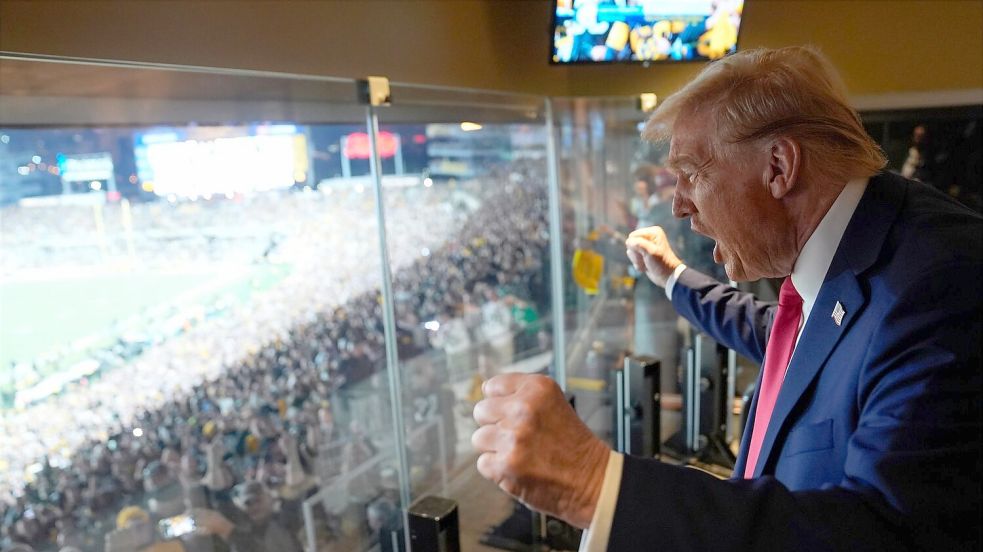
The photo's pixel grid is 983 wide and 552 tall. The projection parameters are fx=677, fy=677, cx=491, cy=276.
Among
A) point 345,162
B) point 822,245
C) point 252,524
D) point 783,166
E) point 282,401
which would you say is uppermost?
point 345,162

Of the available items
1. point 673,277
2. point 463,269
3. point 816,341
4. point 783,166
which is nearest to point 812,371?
point 816,341

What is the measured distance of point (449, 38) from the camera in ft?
10.1

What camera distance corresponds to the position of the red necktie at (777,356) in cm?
125

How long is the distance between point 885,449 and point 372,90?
2.09m

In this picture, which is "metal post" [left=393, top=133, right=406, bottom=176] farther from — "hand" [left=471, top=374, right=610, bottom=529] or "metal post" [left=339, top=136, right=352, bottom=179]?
"hand" [left=471, top=374, right=610, bottom=529]

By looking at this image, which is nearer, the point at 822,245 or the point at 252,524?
the point at 822,245

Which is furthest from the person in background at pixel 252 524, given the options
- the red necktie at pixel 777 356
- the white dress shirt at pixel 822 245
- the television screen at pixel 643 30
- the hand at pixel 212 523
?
the television screen at pixel 643 30

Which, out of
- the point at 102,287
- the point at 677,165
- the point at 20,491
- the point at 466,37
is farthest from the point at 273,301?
the point at 677,165

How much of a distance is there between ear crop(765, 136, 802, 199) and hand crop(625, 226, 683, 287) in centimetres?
78

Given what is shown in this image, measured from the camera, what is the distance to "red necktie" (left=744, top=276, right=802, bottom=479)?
4.09ft

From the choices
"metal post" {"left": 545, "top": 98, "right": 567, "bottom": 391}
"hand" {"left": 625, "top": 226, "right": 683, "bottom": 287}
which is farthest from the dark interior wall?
"hand" {"left": 625, "top": 226, "right": 683, "bottom": 287}

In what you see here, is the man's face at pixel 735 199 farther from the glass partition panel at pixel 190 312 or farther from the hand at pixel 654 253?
the glass partition panel at pixel 190 312

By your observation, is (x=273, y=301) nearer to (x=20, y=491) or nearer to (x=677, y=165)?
(x=20, y=491)

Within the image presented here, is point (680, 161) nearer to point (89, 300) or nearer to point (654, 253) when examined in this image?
point (654, 253)
